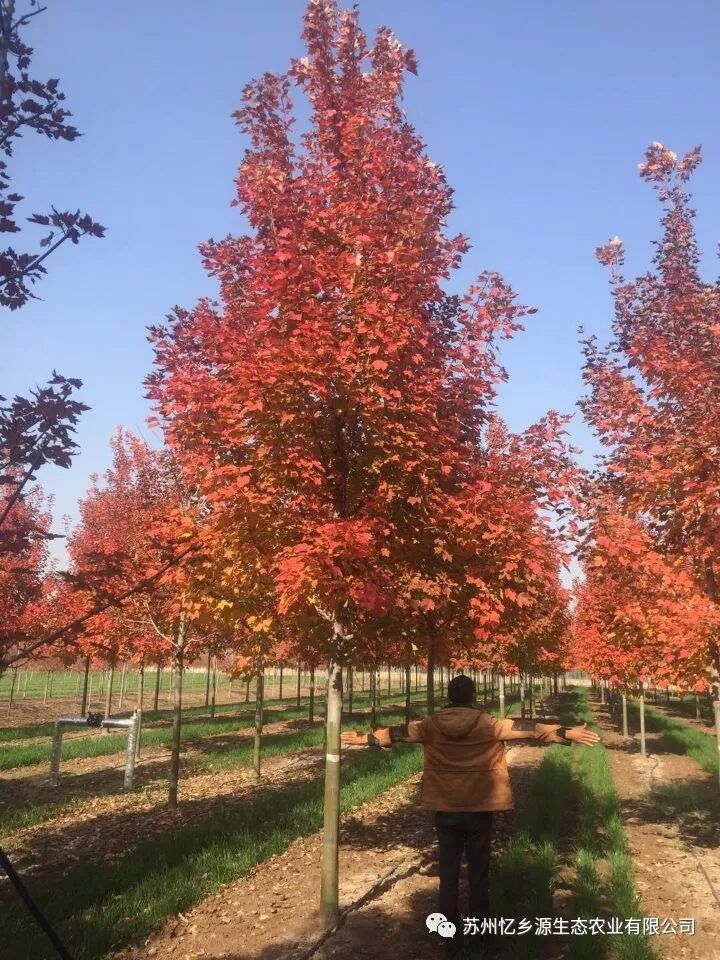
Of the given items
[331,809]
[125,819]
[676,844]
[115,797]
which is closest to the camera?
[331,809]

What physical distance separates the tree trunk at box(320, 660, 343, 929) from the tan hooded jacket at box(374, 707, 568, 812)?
Answer: 43.1 inches

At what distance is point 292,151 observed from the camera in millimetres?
7297

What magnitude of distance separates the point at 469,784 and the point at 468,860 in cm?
60

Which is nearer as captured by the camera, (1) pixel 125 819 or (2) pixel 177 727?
(1) pixel 125 819

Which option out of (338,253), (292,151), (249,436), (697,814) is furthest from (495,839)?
(292,151)

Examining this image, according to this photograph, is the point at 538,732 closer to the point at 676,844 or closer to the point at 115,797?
the point at 676,844

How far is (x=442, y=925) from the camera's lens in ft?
16.5

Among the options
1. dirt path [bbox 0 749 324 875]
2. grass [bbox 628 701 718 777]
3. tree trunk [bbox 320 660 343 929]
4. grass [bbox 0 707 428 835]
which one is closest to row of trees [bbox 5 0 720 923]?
tree trunk [bbox 320 660 343 929]

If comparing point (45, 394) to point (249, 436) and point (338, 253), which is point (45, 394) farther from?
point (338, 253)

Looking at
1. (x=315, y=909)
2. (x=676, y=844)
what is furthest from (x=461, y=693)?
(x=676, y=844)

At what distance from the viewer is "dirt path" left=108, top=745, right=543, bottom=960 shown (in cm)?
542

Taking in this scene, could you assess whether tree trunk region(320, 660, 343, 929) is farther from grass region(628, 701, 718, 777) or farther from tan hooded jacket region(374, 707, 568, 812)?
grass region(628, 701, 718, 777)

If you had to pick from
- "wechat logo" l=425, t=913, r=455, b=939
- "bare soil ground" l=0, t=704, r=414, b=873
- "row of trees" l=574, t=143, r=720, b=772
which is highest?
"row of trees" l=574, t=143, r=720, b=772

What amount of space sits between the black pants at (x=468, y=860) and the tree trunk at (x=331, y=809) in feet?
4.19
